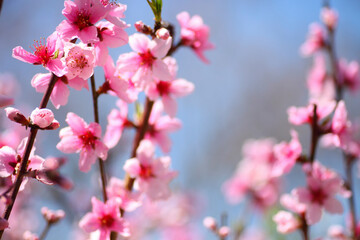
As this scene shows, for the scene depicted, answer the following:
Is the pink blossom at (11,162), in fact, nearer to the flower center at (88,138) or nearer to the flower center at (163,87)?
the flower center at (88,138)

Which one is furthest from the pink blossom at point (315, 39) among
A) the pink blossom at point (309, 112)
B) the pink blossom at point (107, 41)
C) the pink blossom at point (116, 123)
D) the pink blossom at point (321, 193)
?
the pink blossom at point (107, 41)

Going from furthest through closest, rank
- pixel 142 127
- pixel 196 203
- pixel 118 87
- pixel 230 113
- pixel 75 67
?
pixel 230 113
pixel 196 203
pixel 142 127
pixel 118 87
pixel 75 67

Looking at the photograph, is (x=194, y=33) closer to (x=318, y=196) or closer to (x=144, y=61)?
(x=144, y=61)

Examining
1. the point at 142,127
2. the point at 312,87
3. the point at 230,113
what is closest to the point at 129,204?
the point at 142,127

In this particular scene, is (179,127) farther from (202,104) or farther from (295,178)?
(295,178)

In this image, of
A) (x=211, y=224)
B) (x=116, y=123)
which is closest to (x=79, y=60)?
(x=116, y=123)

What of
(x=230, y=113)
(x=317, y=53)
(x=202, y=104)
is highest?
(x=230, y=113)

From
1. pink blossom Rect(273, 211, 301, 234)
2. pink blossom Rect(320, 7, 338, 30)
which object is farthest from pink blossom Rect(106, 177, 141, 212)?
pink blossom Rect(320, 7, 338, 30)
